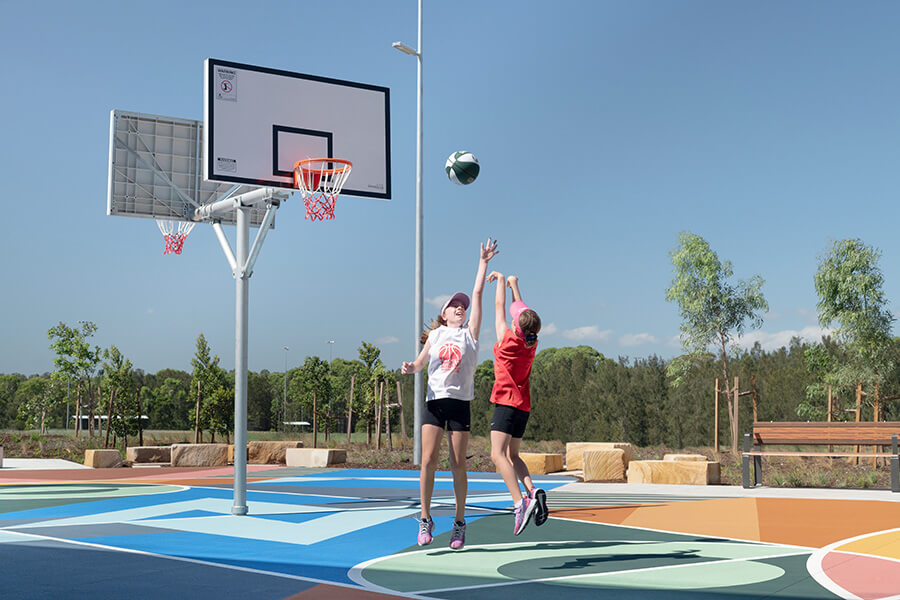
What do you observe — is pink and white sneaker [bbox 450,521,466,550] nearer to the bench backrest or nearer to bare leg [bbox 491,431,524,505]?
bare leg [bbox 491,431,524,505]

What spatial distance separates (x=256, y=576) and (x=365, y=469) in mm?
12461

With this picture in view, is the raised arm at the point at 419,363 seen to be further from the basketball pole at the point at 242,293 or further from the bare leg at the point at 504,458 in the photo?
the basketball pole at the point at 242,293

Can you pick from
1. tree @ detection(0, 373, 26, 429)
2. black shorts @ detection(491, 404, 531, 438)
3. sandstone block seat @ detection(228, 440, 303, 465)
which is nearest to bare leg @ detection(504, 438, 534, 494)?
black shorts @ detection(491, 404, 531, 438)

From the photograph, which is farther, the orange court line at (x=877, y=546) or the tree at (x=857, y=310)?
the tree at (x=857, y=310)

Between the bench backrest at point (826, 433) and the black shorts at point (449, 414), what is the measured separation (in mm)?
8211

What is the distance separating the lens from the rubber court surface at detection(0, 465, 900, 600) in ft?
16.4

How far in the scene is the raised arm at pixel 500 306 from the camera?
659cm

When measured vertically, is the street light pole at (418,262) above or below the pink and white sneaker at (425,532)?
above

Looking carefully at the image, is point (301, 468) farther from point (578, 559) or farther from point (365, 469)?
point (578, 559)

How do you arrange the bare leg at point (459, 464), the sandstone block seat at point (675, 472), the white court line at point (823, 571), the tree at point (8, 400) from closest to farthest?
the white court line at point (823, 571), the bare leg at point (459, 464), the sandstone block seat at point (675, 472), the tree at point (8, 400)

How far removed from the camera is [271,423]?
296ft

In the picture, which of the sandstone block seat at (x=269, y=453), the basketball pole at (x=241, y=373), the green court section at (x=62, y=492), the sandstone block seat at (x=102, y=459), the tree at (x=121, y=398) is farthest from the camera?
the tree at (x=121, y=398)

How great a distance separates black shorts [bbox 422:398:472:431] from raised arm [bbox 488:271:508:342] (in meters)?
0.67

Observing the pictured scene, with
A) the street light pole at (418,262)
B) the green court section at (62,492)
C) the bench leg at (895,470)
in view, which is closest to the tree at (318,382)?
the street light pole at (418,262)
